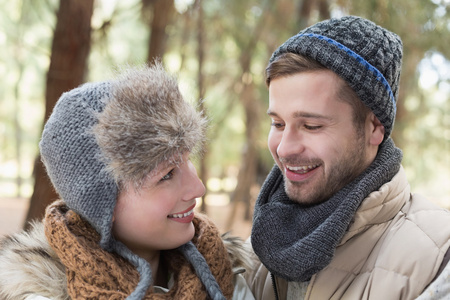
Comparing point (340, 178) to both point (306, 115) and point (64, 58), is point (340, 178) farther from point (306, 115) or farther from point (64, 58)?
point (64, 58)

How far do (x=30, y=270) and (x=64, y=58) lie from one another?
291 cm

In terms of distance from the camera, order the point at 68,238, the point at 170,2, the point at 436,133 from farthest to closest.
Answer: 1. the point at 436,133
2. the point at 170,2
3. the point at 68,238

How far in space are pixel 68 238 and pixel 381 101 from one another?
1.44m

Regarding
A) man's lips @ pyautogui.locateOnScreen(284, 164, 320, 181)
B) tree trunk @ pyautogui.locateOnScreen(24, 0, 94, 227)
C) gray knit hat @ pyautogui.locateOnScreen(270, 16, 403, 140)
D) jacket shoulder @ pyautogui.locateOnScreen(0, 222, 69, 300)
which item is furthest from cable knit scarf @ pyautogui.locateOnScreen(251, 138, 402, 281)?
tree trunk @ pyautogui.locateOnScreen(24, 0, 94, 227)

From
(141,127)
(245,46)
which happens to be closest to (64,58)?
(141,127)

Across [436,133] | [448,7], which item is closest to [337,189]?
[448,7]

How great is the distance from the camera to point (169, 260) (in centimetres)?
217

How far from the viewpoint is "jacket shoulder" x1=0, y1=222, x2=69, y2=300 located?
1754 mm

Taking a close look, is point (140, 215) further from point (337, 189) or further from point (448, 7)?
point (448, 7)

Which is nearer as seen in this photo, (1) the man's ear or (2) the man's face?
(2) the man's face

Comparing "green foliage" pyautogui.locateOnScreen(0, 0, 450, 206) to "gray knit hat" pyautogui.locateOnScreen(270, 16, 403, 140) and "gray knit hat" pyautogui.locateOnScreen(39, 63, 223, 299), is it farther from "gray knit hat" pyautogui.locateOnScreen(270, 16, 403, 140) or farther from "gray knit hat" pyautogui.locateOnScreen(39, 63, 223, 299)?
"gray knit hat" pyautogui.locateOnScreen(270, 16, 403, 140)

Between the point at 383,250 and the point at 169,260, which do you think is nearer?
the point at 383,250

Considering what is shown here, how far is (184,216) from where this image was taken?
2.02 meters

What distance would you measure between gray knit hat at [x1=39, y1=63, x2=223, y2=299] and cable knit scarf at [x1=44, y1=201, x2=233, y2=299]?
5cm
